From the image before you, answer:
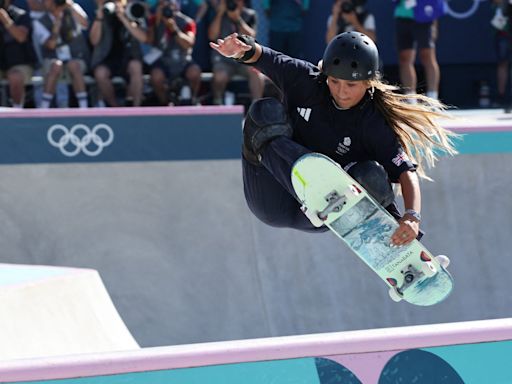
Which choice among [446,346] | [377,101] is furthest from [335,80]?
[446,346]

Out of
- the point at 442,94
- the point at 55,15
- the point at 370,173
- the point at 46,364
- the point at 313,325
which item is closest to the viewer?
the point at 46,364

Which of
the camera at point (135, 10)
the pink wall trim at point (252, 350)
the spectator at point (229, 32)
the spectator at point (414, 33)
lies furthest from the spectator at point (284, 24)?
the pink wall trim at point (252, 350)

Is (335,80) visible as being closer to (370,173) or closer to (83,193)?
(370,173)

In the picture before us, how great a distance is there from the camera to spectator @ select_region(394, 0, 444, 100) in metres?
11.3

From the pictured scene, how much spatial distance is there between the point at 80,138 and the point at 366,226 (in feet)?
13.0

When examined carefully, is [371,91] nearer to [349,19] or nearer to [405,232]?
[405,232]

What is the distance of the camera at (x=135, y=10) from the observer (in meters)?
11.0

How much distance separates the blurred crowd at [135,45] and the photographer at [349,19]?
1 cm

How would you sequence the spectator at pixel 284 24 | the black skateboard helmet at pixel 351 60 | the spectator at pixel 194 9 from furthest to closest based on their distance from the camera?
1. the spectator at pixel 284 24
2. the spectator at pixel 194 9
3. the black skateboard helmet at pixel 351 60

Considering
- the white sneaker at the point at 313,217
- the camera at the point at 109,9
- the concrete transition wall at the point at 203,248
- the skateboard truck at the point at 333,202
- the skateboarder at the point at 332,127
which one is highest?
the camera at the point at 109,9

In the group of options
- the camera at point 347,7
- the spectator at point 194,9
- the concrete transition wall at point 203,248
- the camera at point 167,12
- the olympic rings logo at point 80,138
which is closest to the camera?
the concrete transition wall at point 203,248

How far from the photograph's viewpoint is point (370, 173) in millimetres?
5293

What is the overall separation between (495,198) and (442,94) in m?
4.78

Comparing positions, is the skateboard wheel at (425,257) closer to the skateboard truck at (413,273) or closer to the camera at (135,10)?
the skateboard truck at (413,273)
